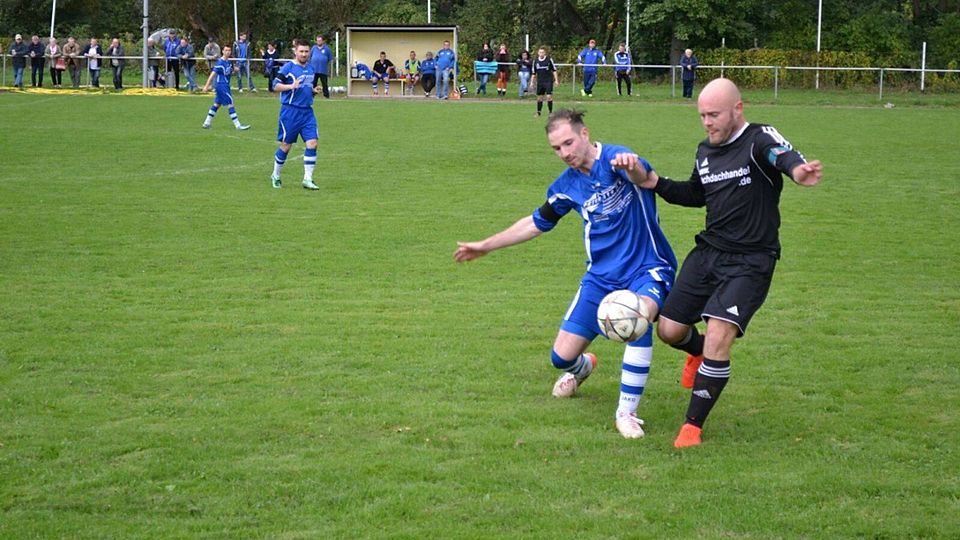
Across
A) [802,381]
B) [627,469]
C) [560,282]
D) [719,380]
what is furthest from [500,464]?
[560,282]

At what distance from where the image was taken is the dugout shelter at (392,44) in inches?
1688

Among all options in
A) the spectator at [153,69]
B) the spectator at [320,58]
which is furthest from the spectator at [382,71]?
the spectator at [153,69]

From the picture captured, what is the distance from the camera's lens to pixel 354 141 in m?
24.3

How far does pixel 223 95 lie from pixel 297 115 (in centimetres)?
1044

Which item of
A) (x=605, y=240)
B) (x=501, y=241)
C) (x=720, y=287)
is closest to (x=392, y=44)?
(x=501, y=241)

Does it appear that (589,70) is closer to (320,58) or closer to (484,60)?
(484,60)

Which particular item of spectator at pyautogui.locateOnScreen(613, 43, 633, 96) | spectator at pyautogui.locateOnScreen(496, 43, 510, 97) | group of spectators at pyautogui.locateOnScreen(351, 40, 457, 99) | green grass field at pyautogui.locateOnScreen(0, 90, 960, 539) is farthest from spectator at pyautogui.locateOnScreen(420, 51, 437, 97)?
green grass field at pyautogui.locateOnScreen(0, 90, 960, 539)

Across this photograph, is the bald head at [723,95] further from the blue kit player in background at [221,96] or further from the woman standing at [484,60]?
the woman standing at [484,60]

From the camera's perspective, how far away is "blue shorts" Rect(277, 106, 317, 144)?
17375 millimetres

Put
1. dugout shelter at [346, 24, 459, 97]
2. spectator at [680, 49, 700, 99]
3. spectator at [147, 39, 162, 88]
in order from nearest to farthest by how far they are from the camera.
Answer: spectator at [680, 49, 700, 99] → dugout shelter at [346, 24, 459, 97] → spectator at [147, 39, 162, 88]

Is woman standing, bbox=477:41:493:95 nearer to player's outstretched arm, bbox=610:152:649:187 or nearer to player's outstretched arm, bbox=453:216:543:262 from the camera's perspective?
player's outstretched arm, bbox=453:216:543:262

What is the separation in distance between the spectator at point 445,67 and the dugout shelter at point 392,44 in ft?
6.10

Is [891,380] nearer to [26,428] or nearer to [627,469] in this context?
[627,469]

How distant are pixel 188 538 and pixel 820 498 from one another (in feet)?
9.65
